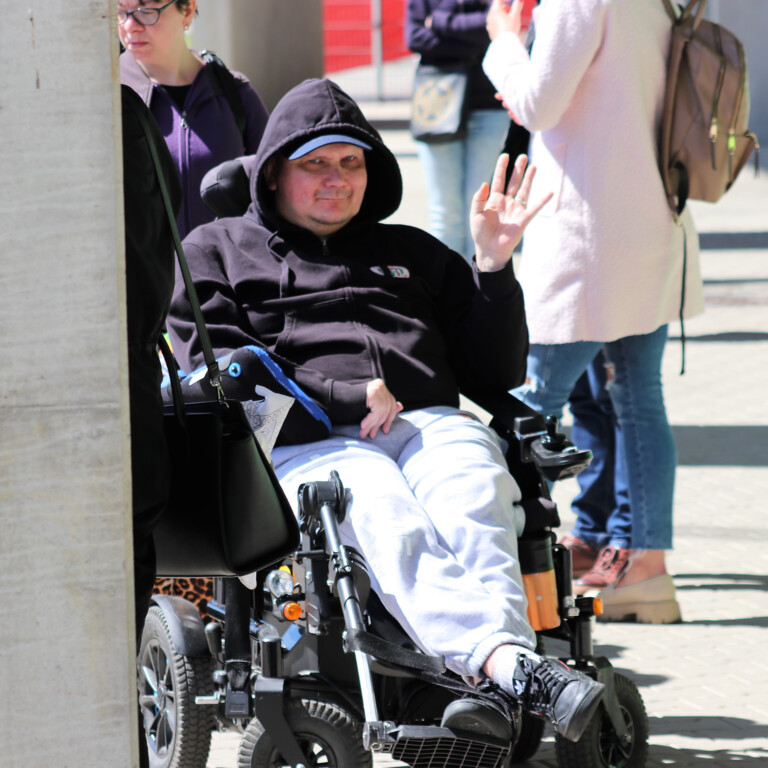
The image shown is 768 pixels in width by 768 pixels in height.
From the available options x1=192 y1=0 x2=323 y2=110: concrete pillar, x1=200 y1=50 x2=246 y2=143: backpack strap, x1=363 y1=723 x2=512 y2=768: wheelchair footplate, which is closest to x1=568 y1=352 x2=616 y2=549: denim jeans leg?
x1=200 y1=50 x2=246 y2=143: backpack strap

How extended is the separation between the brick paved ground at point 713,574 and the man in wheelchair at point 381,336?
78 cm

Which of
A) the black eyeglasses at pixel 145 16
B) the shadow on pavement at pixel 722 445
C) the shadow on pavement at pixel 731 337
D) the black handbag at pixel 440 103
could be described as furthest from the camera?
the shadow on pavement at pixel 731 337

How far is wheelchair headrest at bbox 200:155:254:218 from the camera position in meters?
4.10

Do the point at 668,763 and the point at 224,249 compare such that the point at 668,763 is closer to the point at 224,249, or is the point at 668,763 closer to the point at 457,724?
the point at 457,724

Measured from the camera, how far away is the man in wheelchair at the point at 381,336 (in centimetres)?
326

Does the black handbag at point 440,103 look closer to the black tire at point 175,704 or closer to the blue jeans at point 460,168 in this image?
the blue jeans at point 460,168

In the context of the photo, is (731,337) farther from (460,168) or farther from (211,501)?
(211,501)

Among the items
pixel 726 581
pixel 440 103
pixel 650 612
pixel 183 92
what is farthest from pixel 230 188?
pixel 440 103

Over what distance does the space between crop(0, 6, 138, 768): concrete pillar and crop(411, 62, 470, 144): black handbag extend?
5.49 meters

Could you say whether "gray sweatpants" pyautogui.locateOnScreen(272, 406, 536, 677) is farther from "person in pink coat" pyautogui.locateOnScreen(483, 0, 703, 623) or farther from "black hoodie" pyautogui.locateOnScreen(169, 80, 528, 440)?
"person in pink coat" pyautogui.locateOnScreen(483, 0, 703, 623)

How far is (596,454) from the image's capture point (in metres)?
5.21

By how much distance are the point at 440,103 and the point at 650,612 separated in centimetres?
339

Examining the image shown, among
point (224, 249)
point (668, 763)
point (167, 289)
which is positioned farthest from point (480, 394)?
point (167, 289)

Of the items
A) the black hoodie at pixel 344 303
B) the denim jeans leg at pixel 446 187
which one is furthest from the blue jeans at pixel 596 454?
the denim jeans leg at pixel 446 187
